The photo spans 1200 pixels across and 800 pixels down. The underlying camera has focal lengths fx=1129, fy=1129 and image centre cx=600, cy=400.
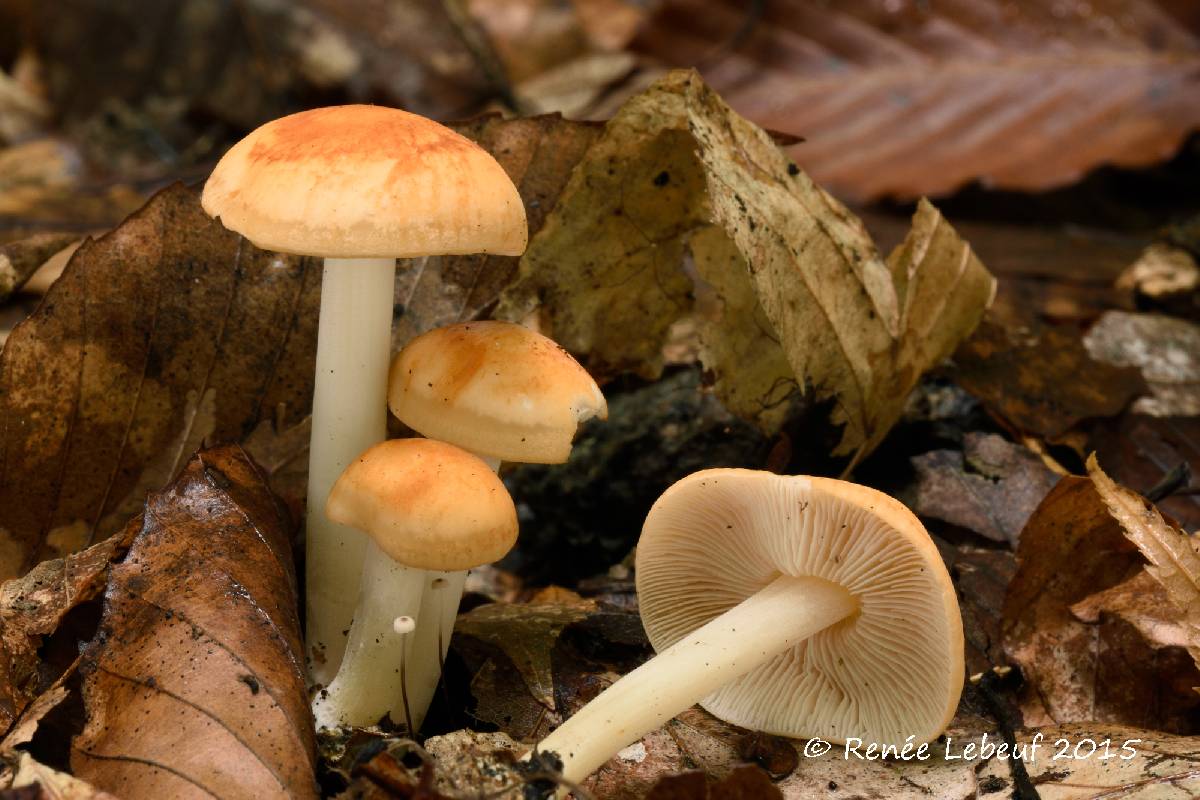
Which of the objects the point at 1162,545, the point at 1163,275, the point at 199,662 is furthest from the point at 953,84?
the point at 199,662

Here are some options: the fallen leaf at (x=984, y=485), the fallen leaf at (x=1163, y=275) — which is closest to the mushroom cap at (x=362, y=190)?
the fallen leaf at (x=984, y=485)

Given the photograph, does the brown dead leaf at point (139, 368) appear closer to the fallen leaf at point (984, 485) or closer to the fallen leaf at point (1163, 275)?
the fallen leaf at point (984, 485)

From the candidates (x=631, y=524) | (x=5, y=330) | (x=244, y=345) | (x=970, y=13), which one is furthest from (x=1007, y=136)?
(x=5, y=330)

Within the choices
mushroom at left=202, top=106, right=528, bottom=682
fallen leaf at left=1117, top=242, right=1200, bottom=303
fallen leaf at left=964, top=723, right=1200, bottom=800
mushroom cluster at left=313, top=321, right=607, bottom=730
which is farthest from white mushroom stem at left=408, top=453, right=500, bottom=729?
fallen leaf at left=1117, top=242, right=1200, bottom=303

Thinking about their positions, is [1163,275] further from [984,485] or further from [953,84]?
[953,84]

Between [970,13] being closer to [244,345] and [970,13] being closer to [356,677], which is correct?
[244,345]
